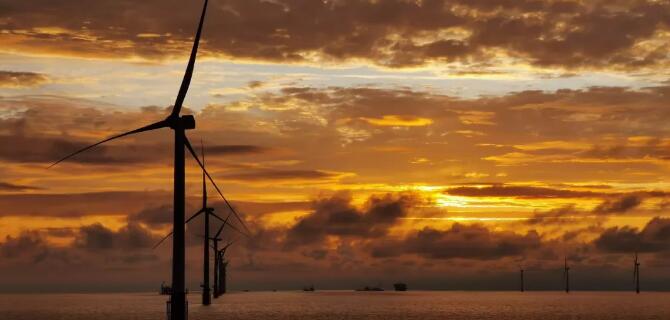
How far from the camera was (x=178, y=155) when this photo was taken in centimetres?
8869

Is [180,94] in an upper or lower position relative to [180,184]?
upper

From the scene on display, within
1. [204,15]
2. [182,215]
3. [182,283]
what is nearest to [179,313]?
[182,283]

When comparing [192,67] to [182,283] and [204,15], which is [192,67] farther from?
[182,283]

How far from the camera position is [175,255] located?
86.0m

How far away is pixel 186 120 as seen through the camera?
3713 inches

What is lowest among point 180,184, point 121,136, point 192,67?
point 180,184

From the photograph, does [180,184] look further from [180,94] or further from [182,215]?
[180,94]

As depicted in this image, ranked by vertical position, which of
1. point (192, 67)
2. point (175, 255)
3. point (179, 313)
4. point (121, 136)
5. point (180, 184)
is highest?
point (192, 67)

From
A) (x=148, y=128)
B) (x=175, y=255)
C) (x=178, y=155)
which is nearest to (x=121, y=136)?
(x=148, y=128)

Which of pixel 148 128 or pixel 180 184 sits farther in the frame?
pixel 148 128

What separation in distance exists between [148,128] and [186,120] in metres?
4.81

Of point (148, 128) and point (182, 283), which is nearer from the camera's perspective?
point (182, 283)

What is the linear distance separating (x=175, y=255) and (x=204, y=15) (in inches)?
873

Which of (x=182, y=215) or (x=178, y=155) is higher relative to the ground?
(x=178, y=155)
